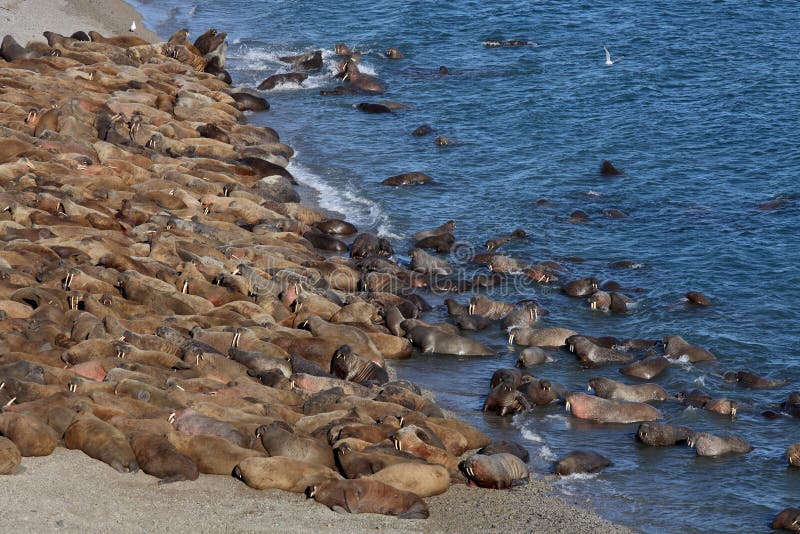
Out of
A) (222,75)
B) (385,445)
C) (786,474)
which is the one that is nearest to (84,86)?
(222,75)

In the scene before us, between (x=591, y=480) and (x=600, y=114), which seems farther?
(x=600, y=114)

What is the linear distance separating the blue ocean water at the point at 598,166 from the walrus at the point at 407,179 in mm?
314

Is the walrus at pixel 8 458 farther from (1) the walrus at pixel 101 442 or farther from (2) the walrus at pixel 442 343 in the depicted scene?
(2) the walrus at pixel 442 343

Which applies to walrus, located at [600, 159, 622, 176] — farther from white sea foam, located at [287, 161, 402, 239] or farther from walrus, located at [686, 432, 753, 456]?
walrus, located at [686, 432, 753, 456]

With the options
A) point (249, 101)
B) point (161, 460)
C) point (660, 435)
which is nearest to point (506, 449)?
point (660, 435)

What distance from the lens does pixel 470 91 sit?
112ft

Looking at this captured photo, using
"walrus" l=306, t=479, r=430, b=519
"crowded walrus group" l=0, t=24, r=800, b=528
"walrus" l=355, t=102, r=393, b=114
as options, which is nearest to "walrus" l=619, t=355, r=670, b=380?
"crowded walrus group" l=0, t=24, r=800, b=528

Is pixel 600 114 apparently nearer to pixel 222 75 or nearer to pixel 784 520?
pixel 222 75

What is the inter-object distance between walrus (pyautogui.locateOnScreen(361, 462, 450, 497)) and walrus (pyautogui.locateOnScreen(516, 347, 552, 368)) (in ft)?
17.1

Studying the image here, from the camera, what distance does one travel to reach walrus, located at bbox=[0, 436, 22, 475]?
36.2 feet

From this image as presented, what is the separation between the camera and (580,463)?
14.0 m

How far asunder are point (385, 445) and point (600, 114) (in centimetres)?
2116

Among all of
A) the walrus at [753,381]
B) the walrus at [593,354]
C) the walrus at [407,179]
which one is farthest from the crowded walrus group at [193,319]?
the walrus at [753,381]

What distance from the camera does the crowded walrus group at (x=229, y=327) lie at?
39.8 feet
